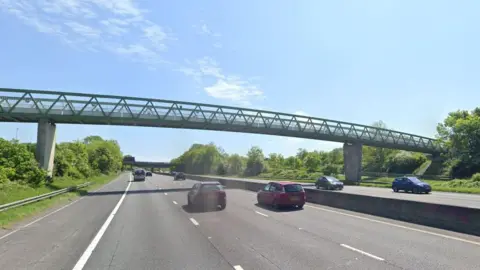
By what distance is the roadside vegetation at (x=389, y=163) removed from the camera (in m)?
57.4

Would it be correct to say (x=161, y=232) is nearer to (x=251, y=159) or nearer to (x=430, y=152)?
(x=430, y=152)

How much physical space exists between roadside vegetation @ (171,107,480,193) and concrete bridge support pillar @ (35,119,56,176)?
4102 centimetres

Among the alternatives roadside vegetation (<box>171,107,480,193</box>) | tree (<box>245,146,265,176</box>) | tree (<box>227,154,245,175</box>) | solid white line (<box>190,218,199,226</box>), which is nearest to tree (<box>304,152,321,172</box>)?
roadside vegetation (<box>171,107,480,193</box>)

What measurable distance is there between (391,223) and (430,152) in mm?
71088

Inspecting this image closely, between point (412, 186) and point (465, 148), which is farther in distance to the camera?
point (465, 148)

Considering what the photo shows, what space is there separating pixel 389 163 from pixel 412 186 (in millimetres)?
52891

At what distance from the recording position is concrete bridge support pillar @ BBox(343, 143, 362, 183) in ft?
200

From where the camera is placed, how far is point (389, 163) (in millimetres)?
85438

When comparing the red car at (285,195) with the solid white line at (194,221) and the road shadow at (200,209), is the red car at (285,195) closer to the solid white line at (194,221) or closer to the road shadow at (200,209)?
the road shadow at (200,209)

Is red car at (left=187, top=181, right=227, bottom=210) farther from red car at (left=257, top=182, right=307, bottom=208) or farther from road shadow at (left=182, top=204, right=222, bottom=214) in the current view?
red car at (left=257, top=182, right=307, bottom=208)

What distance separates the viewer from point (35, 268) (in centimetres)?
748

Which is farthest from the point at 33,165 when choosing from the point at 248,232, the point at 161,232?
the point at 248,232

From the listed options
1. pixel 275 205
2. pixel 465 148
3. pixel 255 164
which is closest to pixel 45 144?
pixel 275 205

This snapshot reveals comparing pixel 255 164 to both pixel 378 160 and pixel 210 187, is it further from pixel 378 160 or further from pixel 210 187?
pixel 210 187
